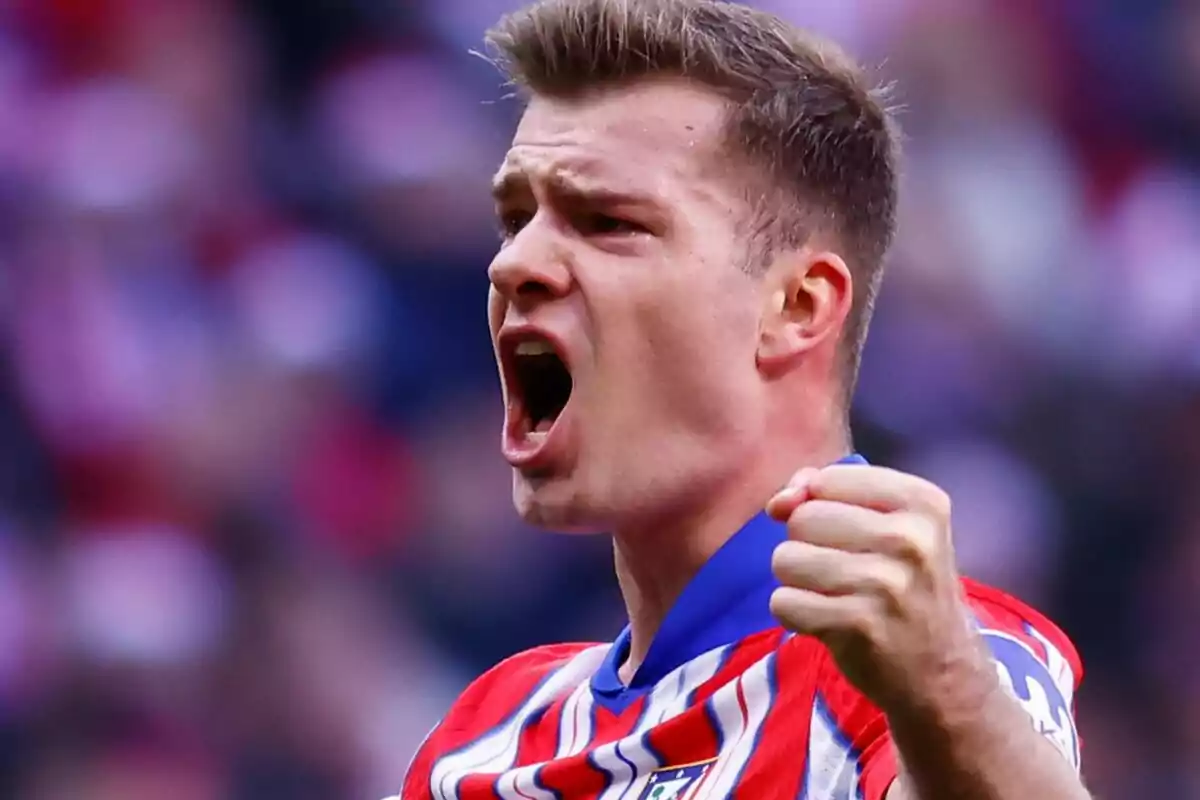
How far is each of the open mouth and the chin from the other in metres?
0.09

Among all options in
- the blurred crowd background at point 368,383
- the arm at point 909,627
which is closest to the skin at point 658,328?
the arm at point 909,627

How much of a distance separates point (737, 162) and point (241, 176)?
2938 millimetres

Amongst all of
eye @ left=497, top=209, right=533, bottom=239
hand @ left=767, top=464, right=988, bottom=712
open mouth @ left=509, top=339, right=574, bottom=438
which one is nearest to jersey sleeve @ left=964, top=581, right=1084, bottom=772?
hand @ left=767, top=464, right=988, bottom=712

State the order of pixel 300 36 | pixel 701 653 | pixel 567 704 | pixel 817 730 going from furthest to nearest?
1. pixel 300 36
2. pixel 567 704
3. pixel 701 653
4. pixel 817 730

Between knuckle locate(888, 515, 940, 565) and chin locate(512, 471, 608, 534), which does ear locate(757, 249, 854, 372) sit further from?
knuckle locate(888, 515, 940, 565)

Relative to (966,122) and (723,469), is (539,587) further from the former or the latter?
(723,469)

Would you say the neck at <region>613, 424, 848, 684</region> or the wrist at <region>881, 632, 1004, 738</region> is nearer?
the wrist at <region>881, 632, 1004, 738</region>

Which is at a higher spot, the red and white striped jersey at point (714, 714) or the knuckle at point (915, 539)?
the knuckle at point (915, 539)

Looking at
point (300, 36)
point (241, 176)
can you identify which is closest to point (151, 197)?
point (241, 176)

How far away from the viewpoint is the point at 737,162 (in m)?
2.26

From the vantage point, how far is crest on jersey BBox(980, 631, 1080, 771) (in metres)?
Answer: 1.71

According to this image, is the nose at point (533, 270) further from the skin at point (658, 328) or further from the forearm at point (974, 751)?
the forearm at point (974, 751)

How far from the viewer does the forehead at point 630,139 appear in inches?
87.6

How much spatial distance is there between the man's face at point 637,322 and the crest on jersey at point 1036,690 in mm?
469
